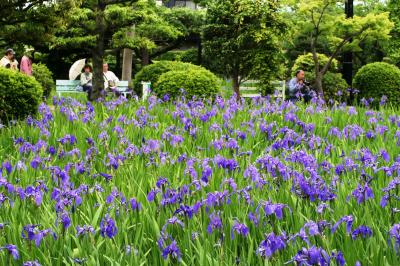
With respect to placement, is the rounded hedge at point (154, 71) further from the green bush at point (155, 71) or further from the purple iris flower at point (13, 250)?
the purple iris flower at point (13, 250)

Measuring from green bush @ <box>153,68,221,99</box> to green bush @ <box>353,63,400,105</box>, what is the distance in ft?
16.6

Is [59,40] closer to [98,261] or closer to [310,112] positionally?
[310,112]

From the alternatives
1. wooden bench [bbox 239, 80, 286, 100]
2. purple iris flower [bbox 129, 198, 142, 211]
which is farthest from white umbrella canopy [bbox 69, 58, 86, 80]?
purple iris flower [bbox 129, 198, 142, 211]

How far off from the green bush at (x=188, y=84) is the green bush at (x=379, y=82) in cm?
506

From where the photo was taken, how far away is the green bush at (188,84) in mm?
11211

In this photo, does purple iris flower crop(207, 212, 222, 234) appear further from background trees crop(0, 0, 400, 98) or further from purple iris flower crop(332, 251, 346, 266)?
background trees crop(0, 0, 400, 98)

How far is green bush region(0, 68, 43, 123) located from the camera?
759 cm

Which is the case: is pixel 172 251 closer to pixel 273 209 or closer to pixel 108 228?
pixel 108 228

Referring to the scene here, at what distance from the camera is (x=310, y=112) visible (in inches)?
283

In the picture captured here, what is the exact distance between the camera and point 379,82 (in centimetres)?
1479

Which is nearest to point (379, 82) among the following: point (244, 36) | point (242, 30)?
point (244, 36)

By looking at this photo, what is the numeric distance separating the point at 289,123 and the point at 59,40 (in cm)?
1204

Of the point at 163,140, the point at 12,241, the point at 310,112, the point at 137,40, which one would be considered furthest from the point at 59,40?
the point at 12,241

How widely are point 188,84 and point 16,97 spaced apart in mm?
4216
